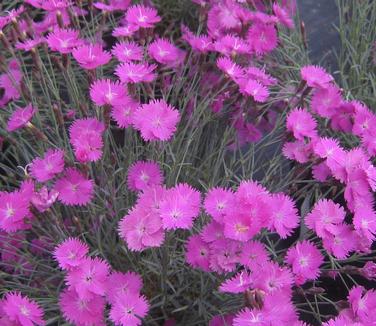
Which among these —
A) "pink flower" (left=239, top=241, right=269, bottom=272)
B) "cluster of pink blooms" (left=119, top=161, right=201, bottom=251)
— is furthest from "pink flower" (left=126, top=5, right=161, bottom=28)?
"pink flower" (left=239, top=241, right=269, bottom=272)

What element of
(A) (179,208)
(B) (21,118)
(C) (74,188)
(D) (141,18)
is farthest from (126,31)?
(A) (179,208)

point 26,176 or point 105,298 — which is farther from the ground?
point 26,176

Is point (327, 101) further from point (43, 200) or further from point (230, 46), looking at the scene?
point (43, 200)

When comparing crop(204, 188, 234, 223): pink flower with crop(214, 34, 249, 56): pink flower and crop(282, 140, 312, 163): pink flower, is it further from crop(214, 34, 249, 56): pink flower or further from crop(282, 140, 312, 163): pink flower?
crop(214, 34, 249, 56): pink flower

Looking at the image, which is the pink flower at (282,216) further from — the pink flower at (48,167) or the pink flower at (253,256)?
the pink flower at (48,167)

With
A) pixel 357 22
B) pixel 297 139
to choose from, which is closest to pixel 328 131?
pixel 297 139

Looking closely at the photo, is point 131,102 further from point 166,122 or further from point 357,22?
point 357,22
